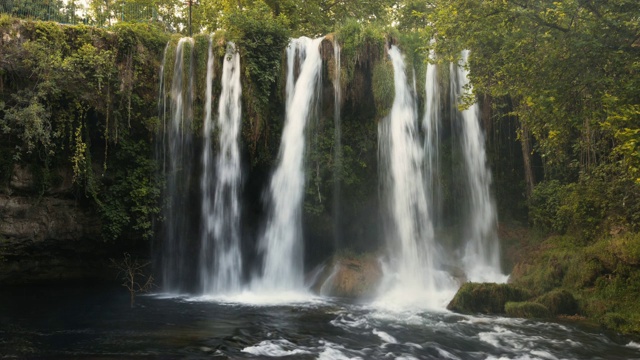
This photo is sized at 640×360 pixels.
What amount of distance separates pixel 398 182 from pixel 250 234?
5.08 metres

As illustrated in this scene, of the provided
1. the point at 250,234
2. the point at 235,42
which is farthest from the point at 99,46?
the point at 250,234

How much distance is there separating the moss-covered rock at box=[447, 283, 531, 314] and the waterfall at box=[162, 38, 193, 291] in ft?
27.7

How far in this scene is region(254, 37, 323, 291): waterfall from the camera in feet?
49.5

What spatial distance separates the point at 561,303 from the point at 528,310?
31.6 inches

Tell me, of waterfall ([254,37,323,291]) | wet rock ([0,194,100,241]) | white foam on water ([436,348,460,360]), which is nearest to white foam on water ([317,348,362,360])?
white foam on water ([436,348,460,360])

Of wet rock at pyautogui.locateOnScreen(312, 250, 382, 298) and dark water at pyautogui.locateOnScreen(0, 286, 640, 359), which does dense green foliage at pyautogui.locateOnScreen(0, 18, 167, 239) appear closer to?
dark water at pyautogui.locateOnScreen(0, 286, 640, 359)

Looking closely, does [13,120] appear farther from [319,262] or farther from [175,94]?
[319,262]

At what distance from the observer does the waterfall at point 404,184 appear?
50.6 ft

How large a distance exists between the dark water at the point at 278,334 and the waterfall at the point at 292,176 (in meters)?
3.08

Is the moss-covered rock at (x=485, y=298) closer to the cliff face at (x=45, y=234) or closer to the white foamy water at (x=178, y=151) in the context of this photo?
the white foamy water at (x=178, y=151)

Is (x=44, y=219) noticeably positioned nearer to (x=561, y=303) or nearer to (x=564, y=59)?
(x=561, y=303)

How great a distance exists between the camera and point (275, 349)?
26.6 ft

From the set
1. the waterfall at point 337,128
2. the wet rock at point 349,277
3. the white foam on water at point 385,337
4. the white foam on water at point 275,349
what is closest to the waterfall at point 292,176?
the waterfall at point 337,128

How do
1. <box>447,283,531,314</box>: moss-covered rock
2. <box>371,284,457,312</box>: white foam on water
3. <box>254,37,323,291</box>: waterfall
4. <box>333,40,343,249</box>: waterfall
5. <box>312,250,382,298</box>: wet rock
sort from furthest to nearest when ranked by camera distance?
1. <box>333,40,343,249</box>: waterfall
2. <box>254,37,323,291</box>: waterfall
3. <box>312,250,382,298</box>: wet rock
4. <box>371,284,457,312</box>: white foam on water
5. <box>447,283,531,314</box>: moss-covered rock
